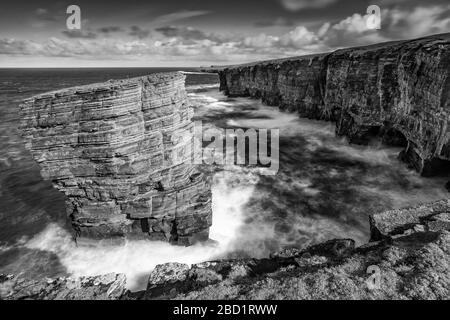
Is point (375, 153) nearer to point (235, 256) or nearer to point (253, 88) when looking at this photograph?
point (235, 256)

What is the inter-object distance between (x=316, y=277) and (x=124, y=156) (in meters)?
11.2

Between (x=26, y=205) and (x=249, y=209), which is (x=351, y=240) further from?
(x=26, y=205)

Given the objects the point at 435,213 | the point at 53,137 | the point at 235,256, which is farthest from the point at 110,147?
the point at 435,213

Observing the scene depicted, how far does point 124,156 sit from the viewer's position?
1440 centimetres

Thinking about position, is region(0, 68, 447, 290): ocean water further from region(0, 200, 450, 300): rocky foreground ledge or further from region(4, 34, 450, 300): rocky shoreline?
region(0, 200, 450, 300): rocky foreground ledge

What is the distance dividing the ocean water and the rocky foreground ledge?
6424mm

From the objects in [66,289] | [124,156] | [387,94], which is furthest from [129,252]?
[387,94]

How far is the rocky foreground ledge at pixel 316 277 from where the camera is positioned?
6.36 m

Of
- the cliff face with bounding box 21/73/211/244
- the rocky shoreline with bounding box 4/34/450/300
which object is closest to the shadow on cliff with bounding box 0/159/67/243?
the cliff face with bounding box 21/73/211/244

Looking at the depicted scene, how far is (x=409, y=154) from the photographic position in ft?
87.5

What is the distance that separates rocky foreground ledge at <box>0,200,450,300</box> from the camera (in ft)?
20.9

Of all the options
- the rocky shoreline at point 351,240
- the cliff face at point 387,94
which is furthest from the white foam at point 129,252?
the cliff face at point 387,94

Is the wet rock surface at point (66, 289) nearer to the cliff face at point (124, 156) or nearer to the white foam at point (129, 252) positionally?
the white foam at point (129, 252)

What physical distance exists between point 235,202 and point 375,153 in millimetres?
18908
